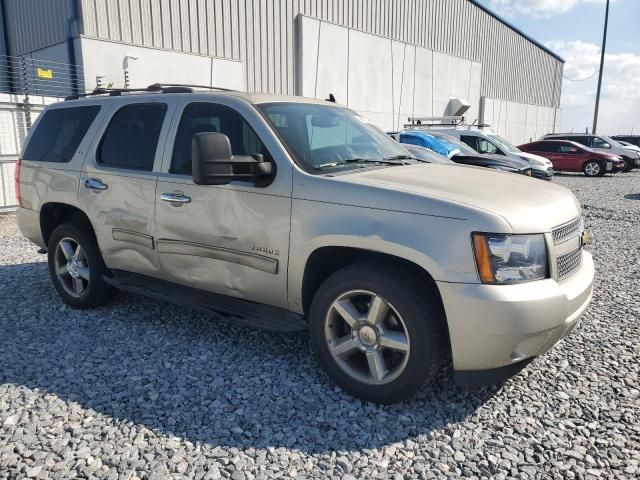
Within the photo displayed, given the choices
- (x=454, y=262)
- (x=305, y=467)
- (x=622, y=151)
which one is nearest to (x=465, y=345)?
(x=454, y=262)

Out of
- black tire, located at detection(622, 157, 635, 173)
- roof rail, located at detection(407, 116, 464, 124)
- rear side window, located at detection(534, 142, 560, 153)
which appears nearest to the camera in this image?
roof rail, located at detection(407, 116, 464, 124)

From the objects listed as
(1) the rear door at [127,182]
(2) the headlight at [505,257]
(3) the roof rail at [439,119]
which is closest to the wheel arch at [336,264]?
(2) the headlight at [505,257]

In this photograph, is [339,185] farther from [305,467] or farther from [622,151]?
[622,151]

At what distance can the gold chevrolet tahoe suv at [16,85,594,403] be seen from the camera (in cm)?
271

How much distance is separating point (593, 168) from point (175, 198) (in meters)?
22.3

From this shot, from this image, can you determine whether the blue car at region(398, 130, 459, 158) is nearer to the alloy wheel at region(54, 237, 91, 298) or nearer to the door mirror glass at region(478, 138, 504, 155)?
the door mirror glass at region(478, 138, 504, 155)

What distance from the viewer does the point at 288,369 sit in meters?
3.56

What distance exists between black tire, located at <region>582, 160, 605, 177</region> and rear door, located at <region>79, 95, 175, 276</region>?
2199 centimetres

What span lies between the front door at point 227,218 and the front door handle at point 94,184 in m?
0.72

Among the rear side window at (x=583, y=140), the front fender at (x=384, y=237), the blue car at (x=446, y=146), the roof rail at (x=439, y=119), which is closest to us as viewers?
the front fender at (x=384, y=237)

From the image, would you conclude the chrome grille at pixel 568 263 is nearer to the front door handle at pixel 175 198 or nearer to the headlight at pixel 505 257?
the headlight at pixel 505 257

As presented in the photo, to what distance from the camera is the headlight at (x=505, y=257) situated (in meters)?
2.64

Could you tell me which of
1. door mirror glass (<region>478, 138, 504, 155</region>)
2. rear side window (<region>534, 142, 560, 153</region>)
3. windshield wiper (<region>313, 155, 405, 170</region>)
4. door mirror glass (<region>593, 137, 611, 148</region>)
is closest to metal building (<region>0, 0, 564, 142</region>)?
rear side window (<region>534, 142, 560, 153</region>)

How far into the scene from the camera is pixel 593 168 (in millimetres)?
21812
